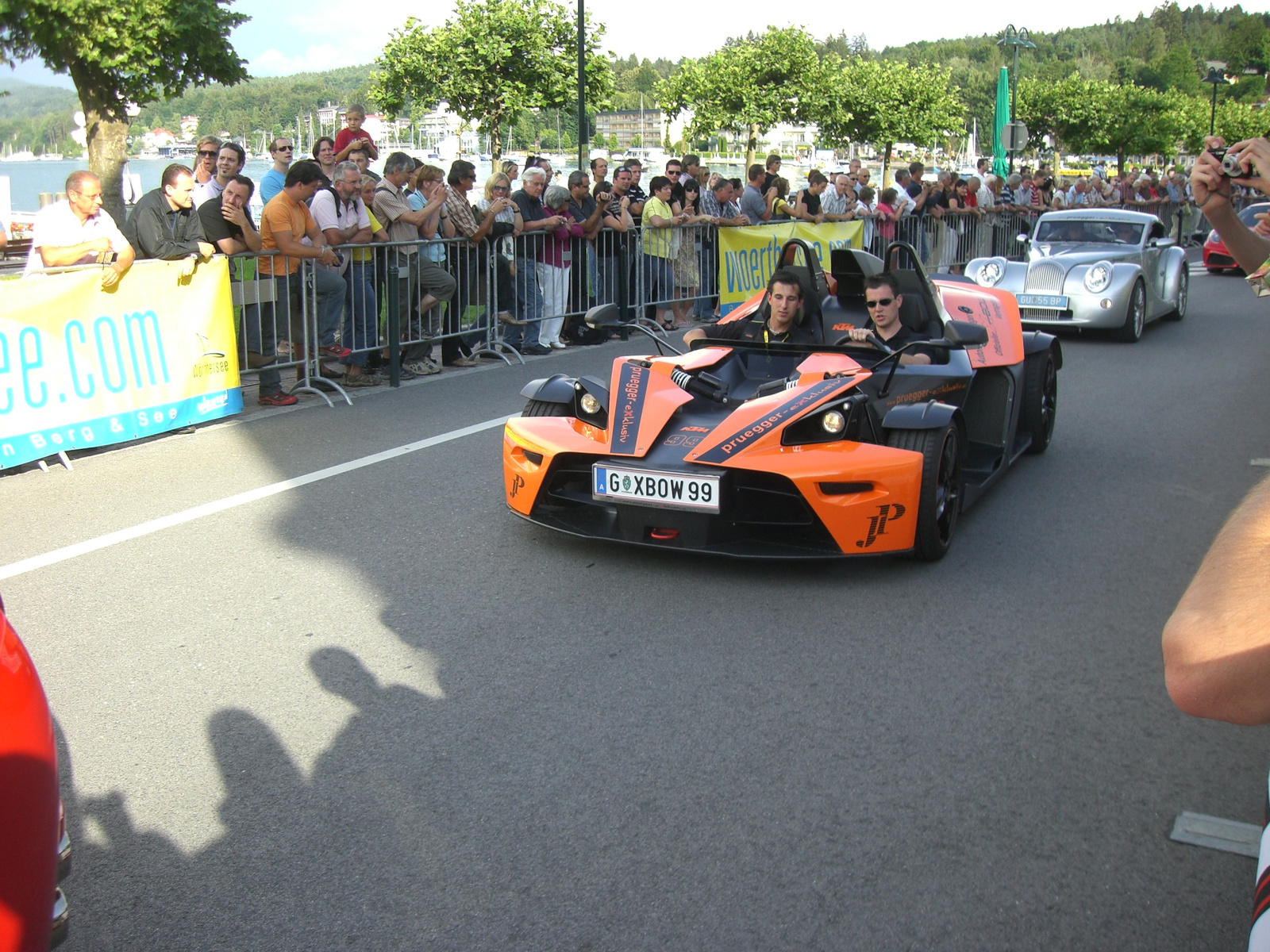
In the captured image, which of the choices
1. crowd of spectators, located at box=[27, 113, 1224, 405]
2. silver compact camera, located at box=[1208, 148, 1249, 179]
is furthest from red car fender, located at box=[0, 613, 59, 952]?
crowd of spectators, located at box=[27, 113, 1224, 405]

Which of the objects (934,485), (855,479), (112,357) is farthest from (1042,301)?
(112,357)

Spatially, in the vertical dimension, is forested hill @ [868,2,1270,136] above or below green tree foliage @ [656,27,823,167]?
above

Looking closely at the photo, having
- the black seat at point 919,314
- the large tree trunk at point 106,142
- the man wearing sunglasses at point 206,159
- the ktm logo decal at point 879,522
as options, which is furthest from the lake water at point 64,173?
the ktm logo decal at point 879,522

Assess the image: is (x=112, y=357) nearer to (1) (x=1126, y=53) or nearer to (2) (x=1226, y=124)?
(2) (x=1226, y=124)

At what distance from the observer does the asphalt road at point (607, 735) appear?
2732 millimetres

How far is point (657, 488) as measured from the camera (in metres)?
4.84

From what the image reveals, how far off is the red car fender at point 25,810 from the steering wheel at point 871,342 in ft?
15.6

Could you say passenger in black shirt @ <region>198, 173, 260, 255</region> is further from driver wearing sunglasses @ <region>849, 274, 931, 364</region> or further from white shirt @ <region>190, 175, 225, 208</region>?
driver wearing sunglasses @ <region>849, 274, 931, 364</region>

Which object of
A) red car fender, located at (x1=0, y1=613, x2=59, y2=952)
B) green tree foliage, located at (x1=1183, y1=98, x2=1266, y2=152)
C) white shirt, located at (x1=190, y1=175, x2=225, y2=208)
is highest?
green tree foliage, located at (x1=1183, y1=98, x2=1266, y2=152)

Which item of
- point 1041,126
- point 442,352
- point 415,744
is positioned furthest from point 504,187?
point 1041,126

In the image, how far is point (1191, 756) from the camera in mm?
3521

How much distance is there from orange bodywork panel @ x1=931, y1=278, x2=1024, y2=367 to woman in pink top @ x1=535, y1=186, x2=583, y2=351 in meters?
5.13

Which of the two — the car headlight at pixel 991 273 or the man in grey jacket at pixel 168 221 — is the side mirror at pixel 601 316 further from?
the car headlight at pixel 991 273

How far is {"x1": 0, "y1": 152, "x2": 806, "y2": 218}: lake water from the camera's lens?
40906 millimetres
